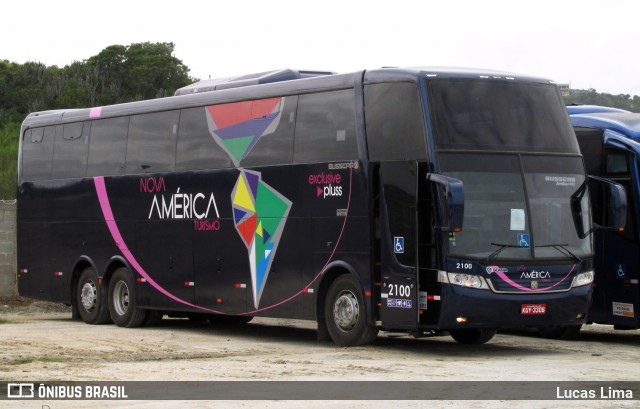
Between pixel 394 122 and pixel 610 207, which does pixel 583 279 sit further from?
pixel 394 122

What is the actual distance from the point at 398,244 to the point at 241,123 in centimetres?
453

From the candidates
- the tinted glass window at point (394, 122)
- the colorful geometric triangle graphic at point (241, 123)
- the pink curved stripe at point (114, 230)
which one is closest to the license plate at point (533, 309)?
the tinted glass window at point (394, 122)

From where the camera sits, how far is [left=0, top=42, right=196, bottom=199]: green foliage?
178 ft

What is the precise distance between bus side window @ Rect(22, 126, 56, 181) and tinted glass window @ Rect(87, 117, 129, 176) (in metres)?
1.74

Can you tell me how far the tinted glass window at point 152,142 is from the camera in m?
22.6

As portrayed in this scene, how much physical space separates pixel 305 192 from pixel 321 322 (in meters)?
1.98

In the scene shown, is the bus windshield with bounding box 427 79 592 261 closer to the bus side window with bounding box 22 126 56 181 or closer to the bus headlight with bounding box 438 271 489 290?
the bus headlight with bounding box 438 271 489 290

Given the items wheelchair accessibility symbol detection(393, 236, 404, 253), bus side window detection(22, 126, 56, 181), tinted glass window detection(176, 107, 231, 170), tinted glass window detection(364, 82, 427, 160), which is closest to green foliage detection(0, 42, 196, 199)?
bus side window detection(22, 126, 56, 181)

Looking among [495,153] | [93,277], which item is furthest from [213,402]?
[93,277]

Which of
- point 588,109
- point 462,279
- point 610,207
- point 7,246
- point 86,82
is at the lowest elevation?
point 462,279

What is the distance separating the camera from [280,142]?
19.8 metres

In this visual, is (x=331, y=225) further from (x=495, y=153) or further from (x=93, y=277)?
(x=93, y=277)

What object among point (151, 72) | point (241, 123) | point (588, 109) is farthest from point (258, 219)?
point (151, 72)

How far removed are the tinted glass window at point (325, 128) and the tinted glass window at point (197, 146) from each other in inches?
85.5
